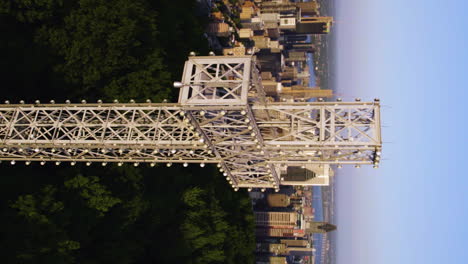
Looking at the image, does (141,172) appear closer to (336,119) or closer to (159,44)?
(159,44)

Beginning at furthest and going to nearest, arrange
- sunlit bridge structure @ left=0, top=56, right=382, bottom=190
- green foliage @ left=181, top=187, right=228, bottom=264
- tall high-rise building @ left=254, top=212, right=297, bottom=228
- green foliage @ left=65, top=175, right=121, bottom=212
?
tall high-rise building @ left=254, top=212, right=297, bottom=228 < green foliage @ left=181, top=187, right=228, bottom=264 < green foliage @ left=65, top=175, right=121, bottom=212 < sunlit bridge structure @ left=0, top=56, right=382, bottom=190

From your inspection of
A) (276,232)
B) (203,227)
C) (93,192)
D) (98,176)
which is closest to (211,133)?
(93,192)

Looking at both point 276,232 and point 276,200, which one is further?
point 276,232

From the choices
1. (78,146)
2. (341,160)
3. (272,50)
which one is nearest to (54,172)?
(78,146)

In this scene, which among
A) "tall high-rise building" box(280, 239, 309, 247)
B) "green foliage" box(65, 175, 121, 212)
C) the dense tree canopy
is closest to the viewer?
the dense tree canopy

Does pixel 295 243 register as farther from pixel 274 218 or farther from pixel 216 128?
pixel 216 128

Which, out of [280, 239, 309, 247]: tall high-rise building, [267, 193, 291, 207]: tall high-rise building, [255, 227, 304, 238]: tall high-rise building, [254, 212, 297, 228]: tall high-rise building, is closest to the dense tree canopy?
[254, 212, 297, 228]: tall high-rise building

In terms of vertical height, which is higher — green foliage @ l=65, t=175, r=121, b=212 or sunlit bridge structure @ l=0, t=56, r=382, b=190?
sunlit bridge structure @ l=0, t=56, r=382, b=190

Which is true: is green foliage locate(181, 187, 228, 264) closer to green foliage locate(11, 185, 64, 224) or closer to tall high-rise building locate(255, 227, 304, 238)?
green foliage locate(11, 185, 64, 224)
